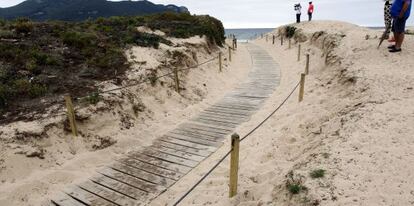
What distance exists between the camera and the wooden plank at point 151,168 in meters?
6.21

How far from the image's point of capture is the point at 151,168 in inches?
256

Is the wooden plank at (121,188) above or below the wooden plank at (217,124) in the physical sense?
below

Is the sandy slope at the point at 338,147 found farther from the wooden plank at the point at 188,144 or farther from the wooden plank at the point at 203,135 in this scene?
the wooden plank at the point at 203,135

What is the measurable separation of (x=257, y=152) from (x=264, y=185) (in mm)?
1921

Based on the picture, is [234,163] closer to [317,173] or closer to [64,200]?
[317,173]

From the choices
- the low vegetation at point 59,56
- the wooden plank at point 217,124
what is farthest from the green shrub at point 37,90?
the wooden plank at point 217,124

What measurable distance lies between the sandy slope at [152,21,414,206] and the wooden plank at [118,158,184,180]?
296 mm

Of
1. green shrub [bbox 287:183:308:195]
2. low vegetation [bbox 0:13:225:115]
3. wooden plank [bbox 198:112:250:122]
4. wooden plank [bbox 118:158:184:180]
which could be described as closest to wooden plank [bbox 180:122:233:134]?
wooden plank [bbox 198:112:250:122]

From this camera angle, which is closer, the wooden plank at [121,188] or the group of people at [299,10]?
the wooden plank at [121,188]

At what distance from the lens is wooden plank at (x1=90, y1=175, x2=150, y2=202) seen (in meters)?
5.49


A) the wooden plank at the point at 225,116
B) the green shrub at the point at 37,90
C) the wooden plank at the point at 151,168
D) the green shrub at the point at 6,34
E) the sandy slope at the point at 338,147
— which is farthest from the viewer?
the green shrub at the point at 6,34

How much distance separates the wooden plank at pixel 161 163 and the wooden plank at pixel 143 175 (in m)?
0.41

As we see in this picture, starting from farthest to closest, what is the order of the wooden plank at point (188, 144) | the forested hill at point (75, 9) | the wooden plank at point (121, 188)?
1. the forested hill at point (75, 9)
2. the wooden plank at point (188, 144)
3. the wooden plank at point (121, 188)

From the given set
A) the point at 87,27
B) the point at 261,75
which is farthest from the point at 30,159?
the point at 261,75
